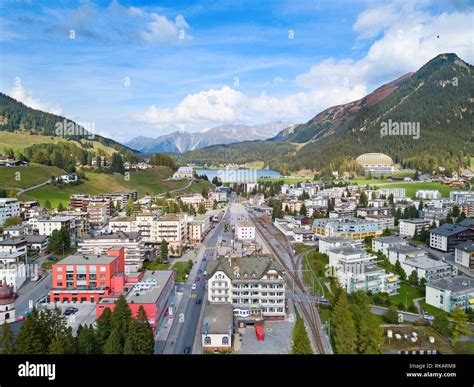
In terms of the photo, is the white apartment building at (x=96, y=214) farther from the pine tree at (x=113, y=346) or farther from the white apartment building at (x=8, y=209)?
the pine tree at (x=113, y=346)

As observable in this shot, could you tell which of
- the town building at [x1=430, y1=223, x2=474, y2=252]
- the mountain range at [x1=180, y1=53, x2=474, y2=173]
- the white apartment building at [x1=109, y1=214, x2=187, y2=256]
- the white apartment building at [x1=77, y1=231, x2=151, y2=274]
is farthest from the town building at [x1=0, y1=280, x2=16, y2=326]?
the mountain range at [x1=180, y1=53, x2=474, y2=173]

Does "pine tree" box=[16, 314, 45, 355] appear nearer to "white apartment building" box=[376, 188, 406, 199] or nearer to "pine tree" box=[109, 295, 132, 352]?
"pine tree" box=[109, 295, 132, 352]

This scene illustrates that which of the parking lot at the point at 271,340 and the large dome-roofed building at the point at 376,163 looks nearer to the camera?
the parking lot at the point at 271,340

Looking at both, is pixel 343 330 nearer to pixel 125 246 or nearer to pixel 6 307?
pixel 6 307

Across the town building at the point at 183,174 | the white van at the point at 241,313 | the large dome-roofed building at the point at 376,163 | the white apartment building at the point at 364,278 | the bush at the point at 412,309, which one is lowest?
the bush at the point at 412,309

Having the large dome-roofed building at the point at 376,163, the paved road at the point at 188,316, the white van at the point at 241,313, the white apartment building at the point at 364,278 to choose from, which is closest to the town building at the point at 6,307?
the paved road at the point at 188,316

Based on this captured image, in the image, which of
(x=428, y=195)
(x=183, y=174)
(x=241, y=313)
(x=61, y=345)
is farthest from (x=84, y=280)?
(x=183, y=174)
